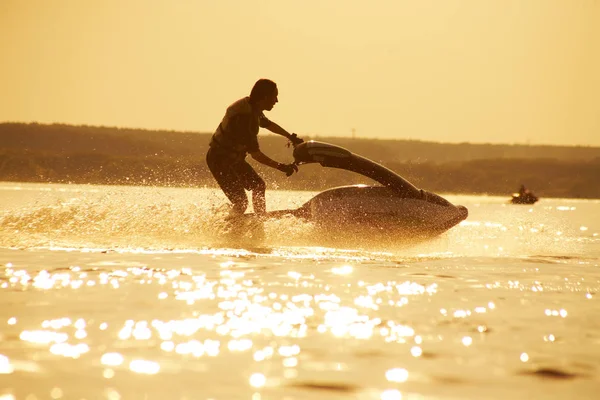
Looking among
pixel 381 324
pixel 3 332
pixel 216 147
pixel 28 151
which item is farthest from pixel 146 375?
pixel 28 151

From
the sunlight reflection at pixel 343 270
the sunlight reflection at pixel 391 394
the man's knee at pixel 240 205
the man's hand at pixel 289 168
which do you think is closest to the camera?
the sunlight reflection at pixel 391 394

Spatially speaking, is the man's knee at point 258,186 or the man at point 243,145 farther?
the man's knee at point 258,186

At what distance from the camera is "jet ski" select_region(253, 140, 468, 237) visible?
43.4ft

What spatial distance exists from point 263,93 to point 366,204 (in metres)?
2.24

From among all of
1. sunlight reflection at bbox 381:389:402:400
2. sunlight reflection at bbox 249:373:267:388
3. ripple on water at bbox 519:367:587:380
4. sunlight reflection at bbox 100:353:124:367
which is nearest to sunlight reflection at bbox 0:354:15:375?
sunlight reflection at bbox 100:353:124:367

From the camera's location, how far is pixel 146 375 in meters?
4.30

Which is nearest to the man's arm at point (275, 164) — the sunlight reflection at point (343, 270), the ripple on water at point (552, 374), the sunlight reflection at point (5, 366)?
the sunlight reflection at point (343, 270)

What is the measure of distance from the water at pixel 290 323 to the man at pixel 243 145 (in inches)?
44.2

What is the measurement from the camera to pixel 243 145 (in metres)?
12.7

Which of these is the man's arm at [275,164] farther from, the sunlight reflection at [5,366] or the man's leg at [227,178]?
the sunlight reflection at [5,366]

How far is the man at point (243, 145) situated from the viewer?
491 inches

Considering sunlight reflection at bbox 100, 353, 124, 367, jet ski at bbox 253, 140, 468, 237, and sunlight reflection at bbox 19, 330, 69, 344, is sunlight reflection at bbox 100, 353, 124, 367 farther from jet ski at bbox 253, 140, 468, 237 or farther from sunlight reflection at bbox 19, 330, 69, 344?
jet ski at bbox 253, 140, 468, 237

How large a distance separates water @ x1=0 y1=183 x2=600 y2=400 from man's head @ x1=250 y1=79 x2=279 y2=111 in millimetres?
1948

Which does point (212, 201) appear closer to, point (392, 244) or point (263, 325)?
point (392, 244)
